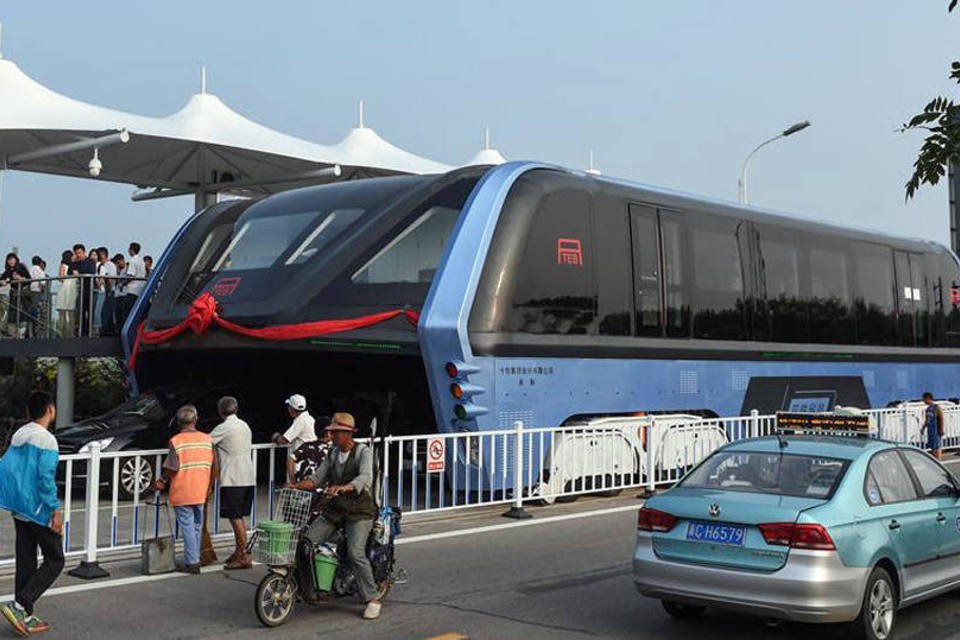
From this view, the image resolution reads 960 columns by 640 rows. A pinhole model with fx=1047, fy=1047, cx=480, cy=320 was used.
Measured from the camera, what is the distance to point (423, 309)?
1262 cm

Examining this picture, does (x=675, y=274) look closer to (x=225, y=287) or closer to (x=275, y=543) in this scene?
(x=225, y=287)

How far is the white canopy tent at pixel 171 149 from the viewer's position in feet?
75.7

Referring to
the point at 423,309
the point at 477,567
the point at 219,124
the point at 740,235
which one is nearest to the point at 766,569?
the point at 477,567

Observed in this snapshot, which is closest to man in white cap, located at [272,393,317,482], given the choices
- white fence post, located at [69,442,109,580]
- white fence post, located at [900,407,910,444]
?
white fence post, located at [69,442,109,580]

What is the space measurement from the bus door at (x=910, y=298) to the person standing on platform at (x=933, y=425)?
4.56 feet

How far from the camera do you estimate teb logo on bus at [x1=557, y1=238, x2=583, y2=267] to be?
44.8 ft

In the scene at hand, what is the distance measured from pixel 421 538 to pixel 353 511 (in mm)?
3425

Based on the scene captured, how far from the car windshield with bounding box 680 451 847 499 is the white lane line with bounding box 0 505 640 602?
4022mm

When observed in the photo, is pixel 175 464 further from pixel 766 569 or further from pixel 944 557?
pixel 944 557

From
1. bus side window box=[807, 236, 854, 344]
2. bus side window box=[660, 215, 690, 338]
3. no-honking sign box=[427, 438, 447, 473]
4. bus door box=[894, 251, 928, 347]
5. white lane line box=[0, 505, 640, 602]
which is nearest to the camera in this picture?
white lane line box=[0, 505, 640, 602]

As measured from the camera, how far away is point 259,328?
13133 millimetres

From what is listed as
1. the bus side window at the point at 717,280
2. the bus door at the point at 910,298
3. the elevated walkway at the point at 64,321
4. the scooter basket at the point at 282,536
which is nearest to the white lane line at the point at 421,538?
the scooter basket at the point at 282,536

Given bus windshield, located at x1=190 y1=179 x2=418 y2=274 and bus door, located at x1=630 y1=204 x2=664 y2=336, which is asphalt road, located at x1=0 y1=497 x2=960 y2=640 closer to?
bus windshield, located at x1=190 y1=179 x2=418 y2=274

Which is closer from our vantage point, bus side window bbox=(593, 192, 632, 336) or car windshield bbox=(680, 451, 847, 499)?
car windshield bbox=(680, 451, 847, 499)
